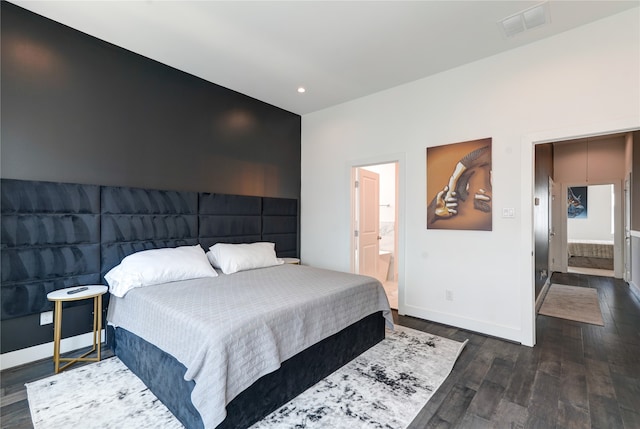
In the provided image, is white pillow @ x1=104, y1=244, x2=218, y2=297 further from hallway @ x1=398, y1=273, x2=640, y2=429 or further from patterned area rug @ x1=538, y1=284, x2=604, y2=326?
patterned area rug @ x1=538, y1=284, x2=604, y2=326

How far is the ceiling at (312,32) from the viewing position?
238 centimetres

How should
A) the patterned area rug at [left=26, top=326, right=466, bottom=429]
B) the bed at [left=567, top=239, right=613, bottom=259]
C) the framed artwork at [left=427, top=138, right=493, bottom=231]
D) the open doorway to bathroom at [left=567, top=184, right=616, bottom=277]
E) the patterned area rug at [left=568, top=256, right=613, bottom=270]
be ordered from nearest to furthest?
the patterned area rug at [left=26, top=326, right=466, bottom=429]
the framed artwork at [left=427, top=138, right=493, bottom=231]
the patterned area rug at [left=568, top=256, right=613, bottom=270]
the bed at [left=567, top=239, right=613, bottom=259]
the open doorway to bathroom at [left=567, top=184, right=616, bottom=277]

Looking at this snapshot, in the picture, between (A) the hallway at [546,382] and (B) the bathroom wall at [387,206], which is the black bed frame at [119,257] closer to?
(A) the hallway at [546,382]

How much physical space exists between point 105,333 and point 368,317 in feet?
8.51

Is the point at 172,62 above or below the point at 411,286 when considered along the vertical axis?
above

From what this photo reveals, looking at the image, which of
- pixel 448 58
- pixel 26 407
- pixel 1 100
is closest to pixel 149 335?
pixel 26 407

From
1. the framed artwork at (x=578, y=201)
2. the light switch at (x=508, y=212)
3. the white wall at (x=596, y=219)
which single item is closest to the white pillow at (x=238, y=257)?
the light switch at (x=508, y=212)

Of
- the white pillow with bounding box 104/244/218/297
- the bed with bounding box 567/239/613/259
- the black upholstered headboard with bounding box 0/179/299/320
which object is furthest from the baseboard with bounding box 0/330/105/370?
→ the bed with bounding box 567/239/613/259

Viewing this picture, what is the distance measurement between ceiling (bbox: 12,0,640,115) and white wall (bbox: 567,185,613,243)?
27.3ft

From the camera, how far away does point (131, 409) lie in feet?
6.20

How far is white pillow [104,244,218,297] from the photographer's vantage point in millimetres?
2520

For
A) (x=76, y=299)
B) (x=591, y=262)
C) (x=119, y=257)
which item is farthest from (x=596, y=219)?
(x=76, y=299)

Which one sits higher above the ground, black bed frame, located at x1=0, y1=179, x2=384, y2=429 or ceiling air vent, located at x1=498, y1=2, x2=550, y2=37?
ceiling air vent, located at x1=498, y1=2, x2=550, y2=37

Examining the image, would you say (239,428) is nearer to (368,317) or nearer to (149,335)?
(149,335)
